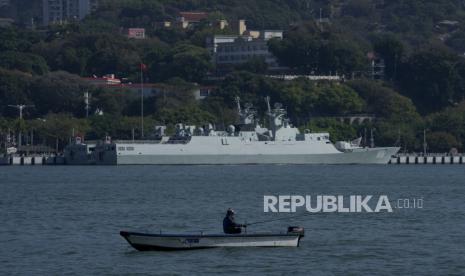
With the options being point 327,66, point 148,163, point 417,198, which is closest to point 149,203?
point 417,198

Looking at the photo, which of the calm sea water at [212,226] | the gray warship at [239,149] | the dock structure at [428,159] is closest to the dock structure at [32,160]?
the gray warship at [239,149]

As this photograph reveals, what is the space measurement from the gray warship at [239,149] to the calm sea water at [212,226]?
93.5 feet

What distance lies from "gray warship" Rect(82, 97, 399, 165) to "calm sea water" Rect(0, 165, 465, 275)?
28.5m

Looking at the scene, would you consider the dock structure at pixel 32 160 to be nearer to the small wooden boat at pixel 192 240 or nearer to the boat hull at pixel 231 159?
the boat hull at pixel 231 159

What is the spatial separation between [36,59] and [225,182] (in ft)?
317

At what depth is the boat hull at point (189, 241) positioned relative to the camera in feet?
171

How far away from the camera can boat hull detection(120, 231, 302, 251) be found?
5203 cm

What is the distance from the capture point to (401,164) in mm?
142375

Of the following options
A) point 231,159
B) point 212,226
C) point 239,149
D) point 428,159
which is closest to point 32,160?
point 231,159

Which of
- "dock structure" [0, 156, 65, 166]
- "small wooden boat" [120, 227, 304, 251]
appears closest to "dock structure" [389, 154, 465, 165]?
"dock structure" [0, 156, 65, 166]

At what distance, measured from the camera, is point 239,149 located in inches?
5148

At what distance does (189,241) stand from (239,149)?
78.6 meters

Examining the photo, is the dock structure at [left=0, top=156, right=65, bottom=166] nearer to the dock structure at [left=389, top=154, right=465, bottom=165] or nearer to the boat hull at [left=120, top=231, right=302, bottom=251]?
the dock structure at [left=389, top=154, right=465, bottom=165]

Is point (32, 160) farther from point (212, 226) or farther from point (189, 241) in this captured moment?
point (189, 241)
